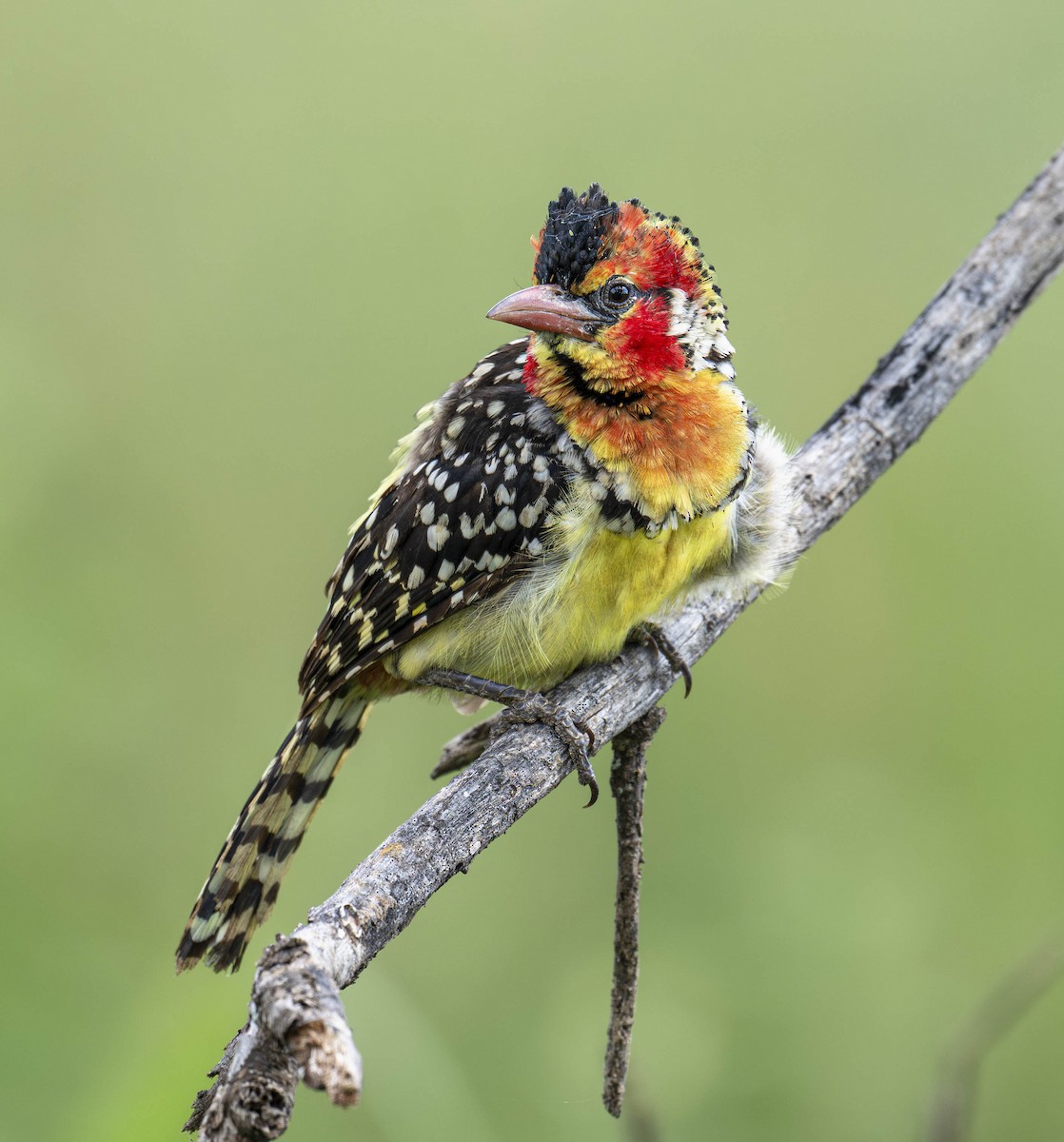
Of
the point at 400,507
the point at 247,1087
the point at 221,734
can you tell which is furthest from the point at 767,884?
the point at 247,1087

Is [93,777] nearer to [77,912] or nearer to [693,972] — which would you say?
[77,912]

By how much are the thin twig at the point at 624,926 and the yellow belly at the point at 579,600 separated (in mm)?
351

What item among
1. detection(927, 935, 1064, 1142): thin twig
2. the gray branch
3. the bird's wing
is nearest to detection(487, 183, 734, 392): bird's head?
the bird's wing

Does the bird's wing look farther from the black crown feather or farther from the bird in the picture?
the black crown feather

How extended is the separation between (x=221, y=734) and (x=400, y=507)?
1.34 metres

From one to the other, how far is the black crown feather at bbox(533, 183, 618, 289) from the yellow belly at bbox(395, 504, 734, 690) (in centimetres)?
56

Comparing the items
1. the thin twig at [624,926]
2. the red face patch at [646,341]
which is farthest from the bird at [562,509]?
the thin twig at [624,926]

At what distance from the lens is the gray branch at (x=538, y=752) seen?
164cm

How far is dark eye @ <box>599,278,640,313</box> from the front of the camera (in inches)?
120

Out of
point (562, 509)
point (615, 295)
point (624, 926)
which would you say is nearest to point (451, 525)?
point (562, 509)

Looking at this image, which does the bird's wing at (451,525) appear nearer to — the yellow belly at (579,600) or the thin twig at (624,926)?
the yellow belly at (579,600)

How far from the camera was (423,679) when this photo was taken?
3.37m

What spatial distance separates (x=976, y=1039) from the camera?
263cm

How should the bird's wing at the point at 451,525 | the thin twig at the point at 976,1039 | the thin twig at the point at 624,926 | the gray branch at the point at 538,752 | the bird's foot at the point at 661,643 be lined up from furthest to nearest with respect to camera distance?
1. the bird's foot at the point at 661,643
2. the bird's wing at the point at 451,525
3. the thin twig at the point at 624,926
4. the thin twig at the point at 976,1039
5. the gray branch at the point at 538,752
